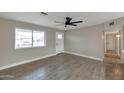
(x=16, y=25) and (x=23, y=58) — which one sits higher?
(x=16, y=25)

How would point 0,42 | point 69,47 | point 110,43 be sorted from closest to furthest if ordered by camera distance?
1. point 0,42
2. point 110,43
3. point 69,47

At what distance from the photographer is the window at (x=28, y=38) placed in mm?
5600

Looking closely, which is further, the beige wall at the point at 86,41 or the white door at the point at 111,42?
the white door at the point at 111,42

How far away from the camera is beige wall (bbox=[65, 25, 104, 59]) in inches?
278

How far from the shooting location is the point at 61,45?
9992mm

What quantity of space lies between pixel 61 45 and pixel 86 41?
2.65 metres

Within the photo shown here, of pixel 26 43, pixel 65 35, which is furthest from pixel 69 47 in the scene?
pixel 26 43

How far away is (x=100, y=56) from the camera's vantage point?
273 inches

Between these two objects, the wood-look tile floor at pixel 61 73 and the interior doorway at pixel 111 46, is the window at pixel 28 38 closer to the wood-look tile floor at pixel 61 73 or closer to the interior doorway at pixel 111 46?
the wood-look tile floor at pixel 61 73

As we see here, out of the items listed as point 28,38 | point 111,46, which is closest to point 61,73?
point 28,38

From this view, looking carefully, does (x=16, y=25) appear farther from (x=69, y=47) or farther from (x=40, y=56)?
(x=69, y=47)

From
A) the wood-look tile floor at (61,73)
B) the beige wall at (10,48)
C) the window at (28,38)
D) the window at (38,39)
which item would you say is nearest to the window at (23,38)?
the window at (28,38)

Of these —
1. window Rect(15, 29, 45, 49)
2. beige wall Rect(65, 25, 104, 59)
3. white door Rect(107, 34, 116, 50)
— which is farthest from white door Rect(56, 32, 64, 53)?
white door Rect(107, 34, 116, 50)
